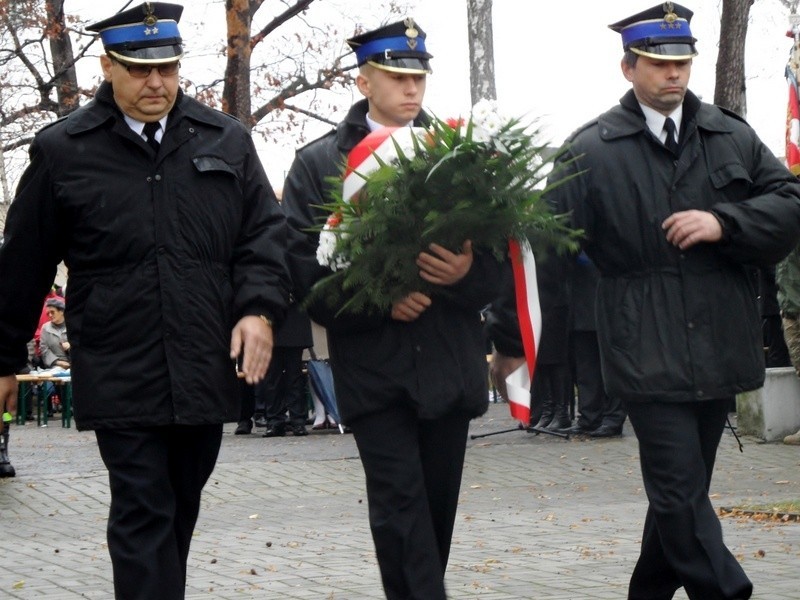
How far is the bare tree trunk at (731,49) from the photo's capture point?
2066 centimetres

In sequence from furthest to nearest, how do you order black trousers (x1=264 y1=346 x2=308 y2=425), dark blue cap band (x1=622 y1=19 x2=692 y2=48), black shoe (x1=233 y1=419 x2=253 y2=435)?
black shoe (x1=233 y1=419 x2=253 y2=435)
black trousers (x1=264 y1=346 x2=308 y2=425)
dark blue cap band (x1=622 y1=19 x2=692 y2=48)

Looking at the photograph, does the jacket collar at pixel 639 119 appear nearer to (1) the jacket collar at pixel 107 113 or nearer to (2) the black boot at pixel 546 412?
(1) the jacket collar at pixel 107 113

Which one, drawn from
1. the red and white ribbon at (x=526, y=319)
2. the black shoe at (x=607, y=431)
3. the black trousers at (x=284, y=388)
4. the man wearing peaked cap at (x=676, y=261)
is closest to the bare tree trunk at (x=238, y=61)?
the black trousers at (x=284, y=388)

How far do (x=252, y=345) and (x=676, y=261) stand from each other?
156cm

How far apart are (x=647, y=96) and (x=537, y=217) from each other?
999 mm

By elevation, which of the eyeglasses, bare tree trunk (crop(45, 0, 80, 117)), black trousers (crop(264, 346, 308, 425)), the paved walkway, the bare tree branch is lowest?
the paved walkway

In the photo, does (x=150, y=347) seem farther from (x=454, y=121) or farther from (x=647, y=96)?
(x=647, y=96)

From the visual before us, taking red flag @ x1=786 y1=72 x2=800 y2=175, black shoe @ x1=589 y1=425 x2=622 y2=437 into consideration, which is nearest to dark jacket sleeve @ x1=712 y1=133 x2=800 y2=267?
red flag @ x1=786 y1=72 x2=800 y2=175

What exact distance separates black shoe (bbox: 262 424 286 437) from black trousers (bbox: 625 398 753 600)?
998cm

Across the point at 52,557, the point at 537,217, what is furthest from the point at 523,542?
the point at 537,217

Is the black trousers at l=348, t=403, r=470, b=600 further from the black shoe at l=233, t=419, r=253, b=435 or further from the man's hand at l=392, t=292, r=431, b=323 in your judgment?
the black shoe at l=233, t=419, r=253, b=435

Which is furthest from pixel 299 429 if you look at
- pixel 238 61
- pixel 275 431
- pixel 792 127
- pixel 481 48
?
pixel 481 48

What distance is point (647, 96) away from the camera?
5.96 meters

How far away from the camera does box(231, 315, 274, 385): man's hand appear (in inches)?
208
